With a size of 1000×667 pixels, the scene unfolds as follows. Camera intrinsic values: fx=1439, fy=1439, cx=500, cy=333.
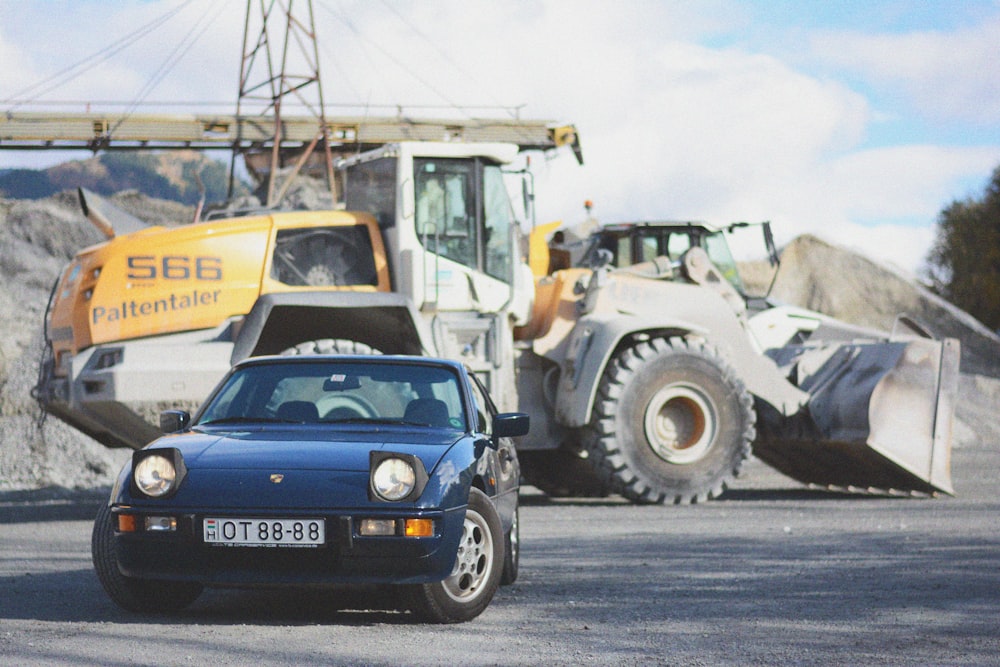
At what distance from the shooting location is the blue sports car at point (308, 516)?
6.11 metres

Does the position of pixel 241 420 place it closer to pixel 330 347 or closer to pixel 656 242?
pixel 330 347

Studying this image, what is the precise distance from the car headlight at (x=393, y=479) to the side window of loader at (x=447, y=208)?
713cm

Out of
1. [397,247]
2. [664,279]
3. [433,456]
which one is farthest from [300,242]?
[433,456]

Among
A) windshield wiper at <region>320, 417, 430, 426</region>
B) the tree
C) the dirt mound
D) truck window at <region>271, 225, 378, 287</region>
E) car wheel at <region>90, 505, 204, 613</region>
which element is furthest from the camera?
the tree

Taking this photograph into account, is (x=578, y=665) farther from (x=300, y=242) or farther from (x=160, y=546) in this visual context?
(x=300, y=242)

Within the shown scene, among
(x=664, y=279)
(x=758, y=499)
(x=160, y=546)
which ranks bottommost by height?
(x=758, y=499)

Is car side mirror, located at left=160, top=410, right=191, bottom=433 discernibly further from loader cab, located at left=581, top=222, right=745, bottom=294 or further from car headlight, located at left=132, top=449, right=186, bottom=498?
loader cab, located at left=581, top=222, right=745, bottom=294

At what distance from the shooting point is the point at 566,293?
14.3 m

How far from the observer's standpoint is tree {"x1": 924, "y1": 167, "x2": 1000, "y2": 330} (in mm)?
52250

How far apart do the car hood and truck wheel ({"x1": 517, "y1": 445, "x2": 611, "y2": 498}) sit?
8443mm

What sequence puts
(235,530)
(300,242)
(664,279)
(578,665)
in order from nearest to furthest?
(578,665)
(235,530)
(300,242)
(664,279)

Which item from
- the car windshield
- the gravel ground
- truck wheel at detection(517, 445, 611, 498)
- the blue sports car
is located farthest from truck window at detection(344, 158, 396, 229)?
the blue sports car

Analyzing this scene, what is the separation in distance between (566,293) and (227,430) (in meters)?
7.58

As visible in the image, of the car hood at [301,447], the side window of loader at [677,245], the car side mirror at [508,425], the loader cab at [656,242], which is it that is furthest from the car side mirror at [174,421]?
the side window of loader at [677,245]
